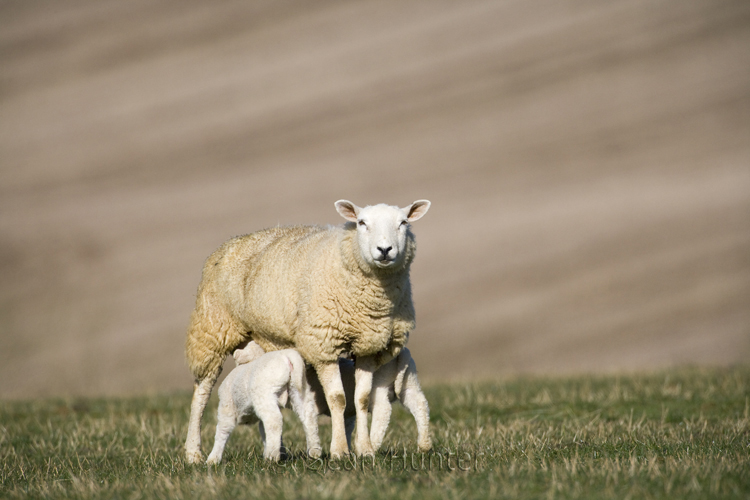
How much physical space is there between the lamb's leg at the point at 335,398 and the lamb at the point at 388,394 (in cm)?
23

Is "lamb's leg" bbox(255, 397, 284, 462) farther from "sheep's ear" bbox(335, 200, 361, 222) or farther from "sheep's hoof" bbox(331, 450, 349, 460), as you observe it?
"sheep's ear" bbox(335, 200, 361, 222)

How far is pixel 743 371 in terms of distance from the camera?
12.4 metres

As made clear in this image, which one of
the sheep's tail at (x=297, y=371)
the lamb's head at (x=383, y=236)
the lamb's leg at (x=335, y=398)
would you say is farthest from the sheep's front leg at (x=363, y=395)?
the lamb's head at (x=383, y=236)

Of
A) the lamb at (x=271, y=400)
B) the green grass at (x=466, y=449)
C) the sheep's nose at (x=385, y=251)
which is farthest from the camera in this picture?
the lamb at (x=271, y=400)

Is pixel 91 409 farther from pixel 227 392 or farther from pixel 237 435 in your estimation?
pixel 227 392

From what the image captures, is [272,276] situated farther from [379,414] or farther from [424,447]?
[424,447]

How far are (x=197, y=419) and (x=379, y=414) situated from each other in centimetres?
195

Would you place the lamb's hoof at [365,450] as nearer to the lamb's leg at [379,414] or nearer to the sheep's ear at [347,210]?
the lamb's leg at [379,414]

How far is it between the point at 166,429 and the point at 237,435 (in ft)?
2.50

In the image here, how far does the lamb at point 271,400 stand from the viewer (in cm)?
636

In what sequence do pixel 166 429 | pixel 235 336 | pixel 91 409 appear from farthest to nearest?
1. pixel 91 409
2. pixel 166 429
3. pixel 235 336

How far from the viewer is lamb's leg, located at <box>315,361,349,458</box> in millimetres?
6395

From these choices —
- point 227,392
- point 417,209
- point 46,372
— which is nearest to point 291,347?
point 227,392

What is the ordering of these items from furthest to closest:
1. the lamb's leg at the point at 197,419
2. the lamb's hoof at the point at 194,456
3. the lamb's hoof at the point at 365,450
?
the lamb's leg at the point at 197,419, the lamb's hoof at the point at 194,456, the lamb's hoof at the point at 365,450
